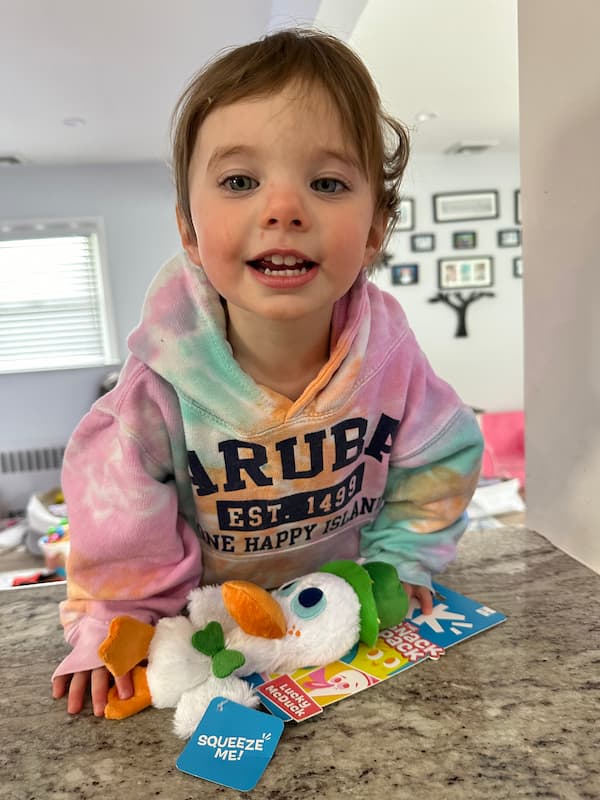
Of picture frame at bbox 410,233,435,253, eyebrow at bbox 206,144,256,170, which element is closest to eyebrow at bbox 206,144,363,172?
eyebrow at bbox 206,144,256,170

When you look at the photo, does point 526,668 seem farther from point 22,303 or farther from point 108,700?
point 22,303

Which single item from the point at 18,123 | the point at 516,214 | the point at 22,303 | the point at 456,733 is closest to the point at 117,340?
the point at 22,303

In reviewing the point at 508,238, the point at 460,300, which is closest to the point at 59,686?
the point at 460,300

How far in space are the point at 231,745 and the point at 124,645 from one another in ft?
0.41

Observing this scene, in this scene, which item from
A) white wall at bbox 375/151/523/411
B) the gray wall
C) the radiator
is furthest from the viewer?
white wall at bbox 375/151/523/411

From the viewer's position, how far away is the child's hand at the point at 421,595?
601mm

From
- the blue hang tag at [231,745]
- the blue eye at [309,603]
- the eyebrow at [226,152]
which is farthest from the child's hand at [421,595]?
the eyebrow at [226,152]

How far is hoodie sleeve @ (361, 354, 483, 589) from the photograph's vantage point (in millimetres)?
648

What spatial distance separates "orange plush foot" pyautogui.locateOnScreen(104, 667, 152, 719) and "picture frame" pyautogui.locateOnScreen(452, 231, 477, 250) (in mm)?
4061

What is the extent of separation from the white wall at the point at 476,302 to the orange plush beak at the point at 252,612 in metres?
3.71

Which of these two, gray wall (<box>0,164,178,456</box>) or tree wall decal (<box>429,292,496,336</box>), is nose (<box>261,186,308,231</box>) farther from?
tree wall decal (<box>429,292,496,336</box>)

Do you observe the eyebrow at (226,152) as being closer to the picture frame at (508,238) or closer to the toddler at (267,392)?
the toddler at (267,392)

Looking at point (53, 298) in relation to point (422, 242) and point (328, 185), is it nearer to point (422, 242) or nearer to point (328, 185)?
point (422, 242)

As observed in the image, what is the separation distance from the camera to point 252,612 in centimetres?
50
